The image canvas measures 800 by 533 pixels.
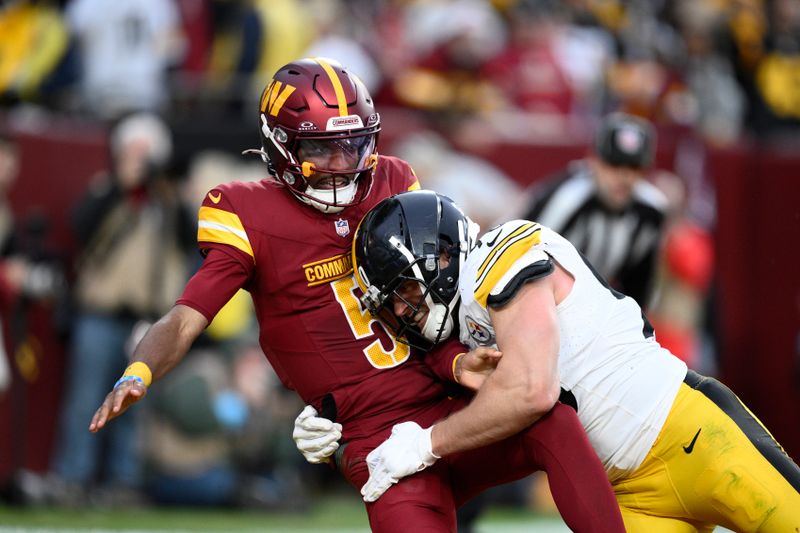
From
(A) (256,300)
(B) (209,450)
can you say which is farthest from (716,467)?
(B) (209,450)

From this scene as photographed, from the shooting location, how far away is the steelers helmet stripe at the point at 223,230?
164 inches

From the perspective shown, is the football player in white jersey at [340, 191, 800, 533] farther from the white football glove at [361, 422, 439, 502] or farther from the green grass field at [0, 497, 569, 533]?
the green grass field at [0, 497, 569, 533]

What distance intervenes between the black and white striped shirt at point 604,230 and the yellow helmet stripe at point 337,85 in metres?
2.49

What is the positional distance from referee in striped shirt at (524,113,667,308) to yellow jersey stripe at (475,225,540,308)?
106 inches

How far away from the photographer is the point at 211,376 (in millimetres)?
7883

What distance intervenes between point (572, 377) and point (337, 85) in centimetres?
121

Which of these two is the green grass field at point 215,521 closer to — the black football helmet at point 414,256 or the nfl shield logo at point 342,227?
the nfl shield logo at point 342,227

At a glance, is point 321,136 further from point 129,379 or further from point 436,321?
point 129,379

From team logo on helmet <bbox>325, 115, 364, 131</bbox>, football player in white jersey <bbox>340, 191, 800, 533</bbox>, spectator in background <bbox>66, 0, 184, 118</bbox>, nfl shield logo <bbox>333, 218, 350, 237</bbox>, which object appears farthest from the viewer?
spectator in background <bbox>66, 0, 184, 118</bbox>

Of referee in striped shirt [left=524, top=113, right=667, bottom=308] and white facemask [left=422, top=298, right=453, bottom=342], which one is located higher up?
white facemask [left=422, top=298, right=453, bottom=342]

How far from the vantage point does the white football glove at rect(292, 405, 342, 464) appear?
4195 millimetres

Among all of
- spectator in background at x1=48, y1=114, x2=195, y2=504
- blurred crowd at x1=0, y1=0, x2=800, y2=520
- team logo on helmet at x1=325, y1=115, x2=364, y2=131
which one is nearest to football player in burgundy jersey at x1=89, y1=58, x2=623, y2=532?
team logo on helmet at x1=325, y1=115, x2=364, y2=131

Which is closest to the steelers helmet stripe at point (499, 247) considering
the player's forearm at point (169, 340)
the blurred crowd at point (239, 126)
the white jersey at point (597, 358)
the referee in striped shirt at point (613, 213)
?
the white jersey at point (597, 358)

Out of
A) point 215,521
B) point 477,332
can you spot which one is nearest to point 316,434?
point 477,332
